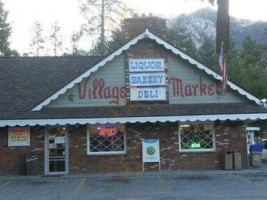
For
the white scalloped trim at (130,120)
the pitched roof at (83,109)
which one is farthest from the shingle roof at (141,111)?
the white scalloped trim at (130,120)

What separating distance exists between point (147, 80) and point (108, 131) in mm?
3010

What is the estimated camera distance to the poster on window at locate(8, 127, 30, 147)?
24031 millimetres

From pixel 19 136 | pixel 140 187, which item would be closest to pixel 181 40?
pixel 19 136

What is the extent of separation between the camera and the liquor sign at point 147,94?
24.3 metres

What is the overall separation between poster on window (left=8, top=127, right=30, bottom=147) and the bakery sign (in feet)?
16.8

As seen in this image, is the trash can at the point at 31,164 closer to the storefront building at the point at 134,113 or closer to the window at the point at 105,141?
the storefront building at the point at 134,113

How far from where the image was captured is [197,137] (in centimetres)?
2470

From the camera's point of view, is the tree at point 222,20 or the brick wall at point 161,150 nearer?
the brick wall at point 161,150

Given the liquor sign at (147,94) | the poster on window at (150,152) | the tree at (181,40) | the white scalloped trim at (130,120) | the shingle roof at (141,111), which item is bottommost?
the poster on window at (150,152)

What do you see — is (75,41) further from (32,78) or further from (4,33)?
(32,78)

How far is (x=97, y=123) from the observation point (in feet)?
77.5

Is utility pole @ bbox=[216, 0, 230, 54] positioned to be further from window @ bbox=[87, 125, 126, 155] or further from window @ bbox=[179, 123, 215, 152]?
window @ bbox=[87, 125, 126, 155]

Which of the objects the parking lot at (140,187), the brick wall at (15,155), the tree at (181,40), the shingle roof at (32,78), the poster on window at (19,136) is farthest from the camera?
the tree at (181,40)

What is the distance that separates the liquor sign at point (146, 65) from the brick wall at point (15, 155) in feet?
18.2
